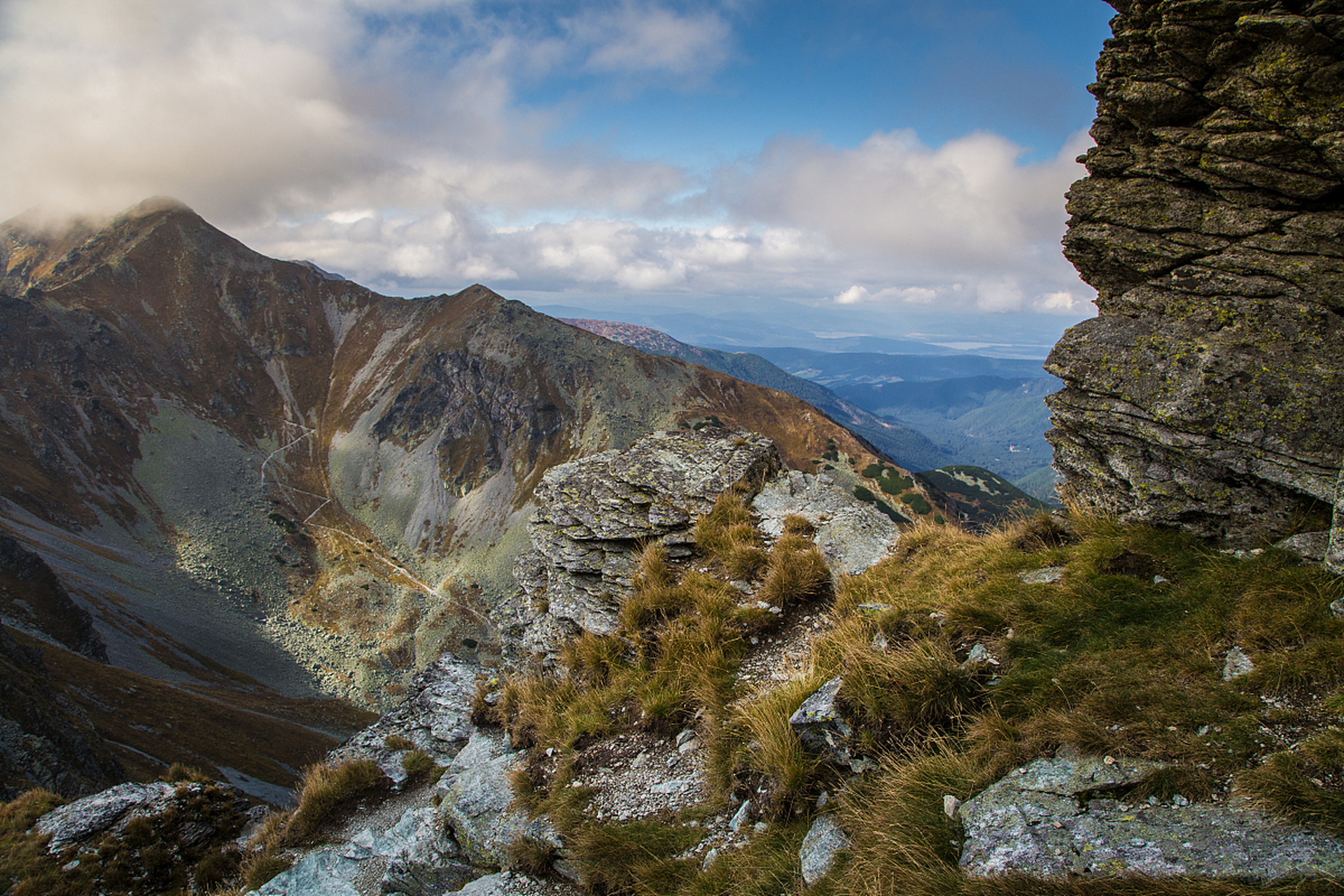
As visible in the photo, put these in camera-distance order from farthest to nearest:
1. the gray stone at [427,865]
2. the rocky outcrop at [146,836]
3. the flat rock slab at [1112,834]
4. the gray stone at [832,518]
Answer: the rocky outcrop at [146,836] → the gray stone at [832,518] → the gray stone at [427,865] → the flat rock slab at [1112,834]

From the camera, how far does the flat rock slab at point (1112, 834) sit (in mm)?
2994

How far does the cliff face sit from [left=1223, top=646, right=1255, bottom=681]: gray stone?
270 centimetres

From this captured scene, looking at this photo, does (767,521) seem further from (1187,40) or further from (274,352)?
(274,352)

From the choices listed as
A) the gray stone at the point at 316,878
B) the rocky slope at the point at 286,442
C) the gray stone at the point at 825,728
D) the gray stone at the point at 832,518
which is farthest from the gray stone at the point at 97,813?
the rocky slope at the point at 286,442

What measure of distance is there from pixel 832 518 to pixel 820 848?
7207mm

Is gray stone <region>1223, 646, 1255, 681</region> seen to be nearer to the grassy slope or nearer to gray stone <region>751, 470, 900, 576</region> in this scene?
the grassy slope

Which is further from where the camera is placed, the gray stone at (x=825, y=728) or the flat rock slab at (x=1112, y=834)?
the gray stone at (x=825, y=728)

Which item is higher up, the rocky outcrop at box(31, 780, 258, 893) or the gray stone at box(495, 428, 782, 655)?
the gray stone at box(495, 428, 782, 655)

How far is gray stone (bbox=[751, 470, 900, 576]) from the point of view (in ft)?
31.8

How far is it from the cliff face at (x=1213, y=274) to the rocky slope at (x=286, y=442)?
69816 millimetres

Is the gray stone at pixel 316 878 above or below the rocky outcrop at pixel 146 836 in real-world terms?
above

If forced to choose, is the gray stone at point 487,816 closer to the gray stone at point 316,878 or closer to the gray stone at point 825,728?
the gray stone at point 316,878

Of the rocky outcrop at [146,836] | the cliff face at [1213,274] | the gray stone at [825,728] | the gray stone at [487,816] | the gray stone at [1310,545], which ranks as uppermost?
the cliff face at [1213,274]

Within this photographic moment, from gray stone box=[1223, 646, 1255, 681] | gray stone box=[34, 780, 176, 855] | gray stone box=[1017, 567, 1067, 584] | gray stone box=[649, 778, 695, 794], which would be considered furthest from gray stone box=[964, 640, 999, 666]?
gray stone box=[34, 780, 176, 855]
